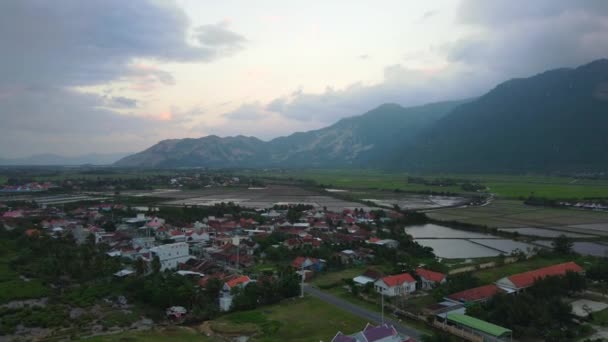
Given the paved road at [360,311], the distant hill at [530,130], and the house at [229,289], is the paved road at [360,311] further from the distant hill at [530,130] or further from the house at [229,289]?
the distant hill at [530,130]

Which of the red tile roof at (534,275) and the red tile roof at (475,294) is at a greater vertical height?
the red tile roof at (534,275)

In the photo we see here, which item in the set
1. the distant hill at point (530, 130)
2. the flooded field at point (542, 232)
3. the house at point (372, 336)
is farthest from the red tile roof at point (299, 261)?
the distant hill at point (530, 130)

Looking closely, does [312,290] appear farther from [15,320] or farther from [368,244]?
[15,320]

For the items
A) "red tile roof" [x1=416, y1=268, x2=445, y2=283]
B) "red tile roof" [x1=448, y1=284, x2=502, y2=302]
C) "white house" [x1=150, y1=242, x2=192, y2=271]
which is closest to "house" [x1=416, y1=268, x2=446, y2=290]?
"red tile roof" [x1=416, y1=268, x2=445, y2=283]

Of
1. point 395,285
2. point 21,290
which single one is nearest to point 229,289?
point 395,285

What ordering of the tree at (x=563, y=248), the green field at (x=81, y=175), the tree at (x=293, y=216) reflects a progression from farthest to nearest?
the green field at (x=81, y=175)
the tree at (x=293, y=216)
the tree at (x=563, y=248)

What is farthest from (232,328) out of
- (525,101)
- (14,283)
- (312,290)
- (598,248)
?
(525,101)

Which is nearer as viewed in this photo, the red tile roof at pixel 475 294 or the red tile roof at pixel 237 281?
the red tile roof at pixel 475 294
